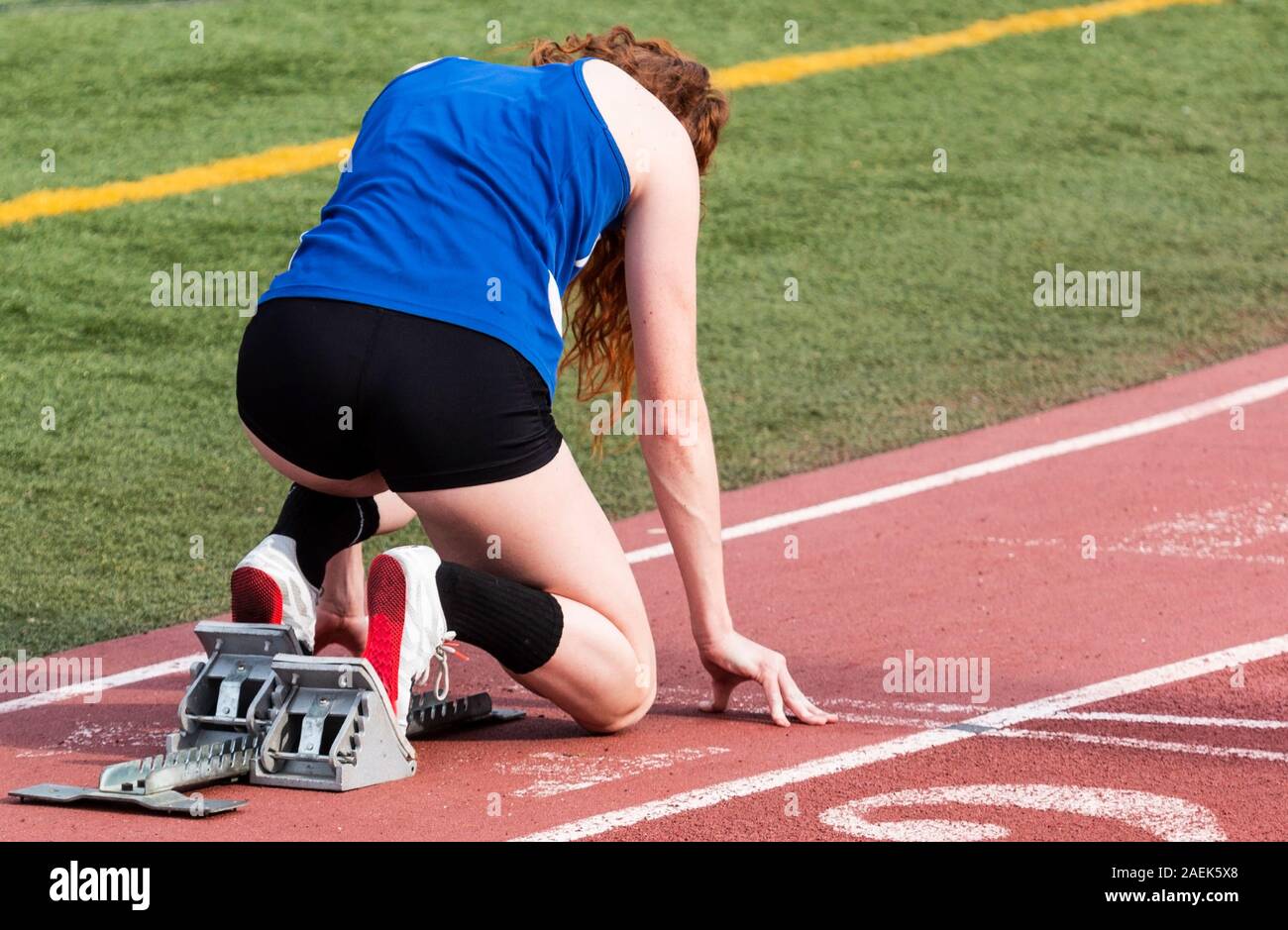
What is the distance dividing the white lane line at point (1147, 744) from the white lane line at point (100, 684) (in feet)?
7.93

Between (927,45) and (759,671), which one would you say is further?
(927,45)

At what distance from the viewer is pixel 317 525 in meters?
4.10

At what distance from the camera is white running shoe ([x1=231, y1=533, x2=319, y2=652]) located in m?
3.91

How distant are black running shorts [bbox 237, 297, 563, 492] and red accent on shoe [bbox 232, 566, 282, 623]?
338mm

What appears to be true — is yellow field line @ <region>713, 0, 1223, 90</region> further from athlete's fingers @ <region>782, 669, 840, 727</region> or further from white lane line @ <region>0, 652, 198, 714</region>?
athlete's fingers @ <region>782, 669, 840, 727</region>

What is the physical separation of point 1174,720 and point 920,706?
2.08 ft

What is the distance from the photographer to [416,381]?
11.7 feet

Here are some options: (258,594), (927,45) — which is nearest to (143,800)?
(258,594)

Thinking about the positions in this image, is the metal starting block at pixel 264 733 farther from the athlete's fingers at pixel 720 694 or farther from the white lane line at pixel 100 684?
the white lane line at pixel 100 684

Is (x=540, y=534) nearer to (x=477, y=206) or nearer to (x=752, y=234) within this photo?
(x=477, y=206)

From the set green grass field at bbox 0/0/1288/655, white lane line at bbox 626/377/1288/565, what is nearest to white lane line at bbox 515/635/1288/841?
white lane line at bbox 626/377/1288/565

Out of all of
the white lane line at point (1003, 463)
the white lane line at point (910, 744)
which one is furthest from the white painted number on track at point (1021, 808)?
the white lane line at point (1003, 463)

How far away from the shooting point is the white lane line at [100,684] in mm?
4703
